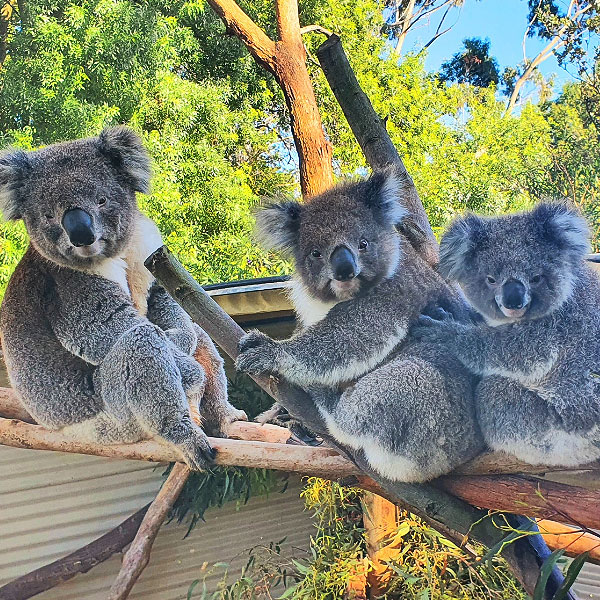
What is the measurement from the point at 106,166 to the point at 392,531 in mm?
2037

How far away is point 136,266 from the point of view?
2039 millimetres

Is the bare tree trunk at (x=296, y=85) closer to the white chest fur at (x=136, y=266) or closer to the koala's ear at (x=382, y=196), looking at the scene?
the white chest fur at (x=136, y=266)

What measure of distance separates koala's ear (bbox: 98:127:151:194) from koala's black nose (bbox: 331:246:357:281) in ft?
2.60

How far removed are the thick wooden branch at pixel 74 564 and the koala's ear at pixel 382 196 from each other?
2.17 metres

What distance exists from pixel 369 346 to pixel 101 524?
229 centimetres

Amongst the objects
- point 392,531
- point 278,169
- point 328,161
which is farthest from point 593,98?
point 392,531

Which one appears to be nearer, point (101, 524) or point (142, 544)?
point (142, 544)

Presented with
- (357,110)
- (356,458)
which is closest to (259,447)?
(356,458)

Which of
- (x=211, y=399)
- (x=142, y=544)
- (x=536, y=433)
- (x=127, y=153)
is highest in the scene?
(x=127, y=153)

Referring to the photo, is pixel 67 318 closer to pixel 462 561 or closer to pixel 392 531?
pixel 392 531

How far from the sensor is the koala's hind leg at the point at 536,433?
55.1 inches

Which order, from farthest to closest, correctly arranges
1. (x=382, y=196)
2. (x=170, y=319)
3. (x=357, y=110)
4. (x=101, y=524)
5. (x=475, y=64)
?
1. (x=475, y=64)
2. (x=101, y=524)
3. (x=357, y=110)
4. (x=170, y=319)
5. (x=382, y=196)

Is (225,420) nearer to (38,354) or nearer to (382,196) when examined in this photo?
(38,354)

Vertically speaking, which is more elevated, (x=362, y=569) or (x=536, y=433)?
(x=536, y=433)
